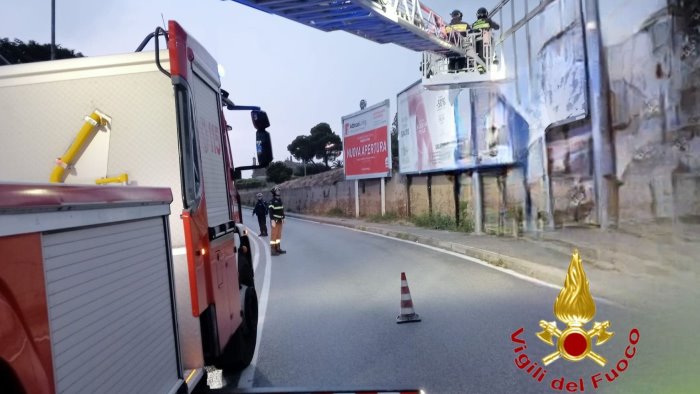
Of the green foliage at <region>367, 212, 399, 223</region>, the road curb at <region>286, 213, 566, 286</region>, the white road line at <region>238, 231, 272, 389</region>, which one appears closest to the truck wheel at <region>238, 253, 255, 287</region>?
the white road line at <region>238, 231, 272, 389</region>

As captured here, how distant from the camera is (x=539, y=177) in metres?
13.9

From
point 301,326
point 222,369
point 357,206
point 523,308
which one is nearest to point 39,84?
point 222,369

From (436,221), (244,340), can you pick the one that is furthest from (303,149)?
(244,340)

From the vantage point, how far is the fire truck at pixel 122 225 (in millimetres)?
1778

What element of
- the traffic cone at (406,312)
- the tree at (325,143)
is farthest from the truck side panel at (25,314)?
the tree at (325,143)

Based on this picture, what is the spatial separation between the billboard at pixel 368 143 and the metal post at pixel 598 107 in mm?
17187

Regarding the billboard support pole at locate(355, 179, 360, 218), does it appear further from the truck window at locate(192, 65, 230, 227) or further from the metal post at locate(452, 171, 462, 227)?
the truck window at locate(192, 65, 230, 227)

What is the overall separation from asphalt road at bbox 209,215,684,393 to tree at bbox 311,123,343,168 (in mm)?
64518

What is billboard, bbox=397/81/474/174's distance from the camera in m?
19.0

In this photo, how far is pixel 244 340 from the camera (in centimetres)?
507

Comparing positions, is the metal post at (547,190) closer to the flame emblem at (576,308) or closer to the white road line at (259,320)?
the white road line at (259,320)

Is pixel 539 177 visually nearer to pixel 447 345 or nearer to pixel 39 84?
pixel 447 345

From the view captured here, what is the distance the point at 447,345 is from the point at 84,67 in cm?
421

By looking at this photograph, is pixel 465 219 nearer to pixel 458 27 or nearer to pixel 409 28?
pixel 458 27
